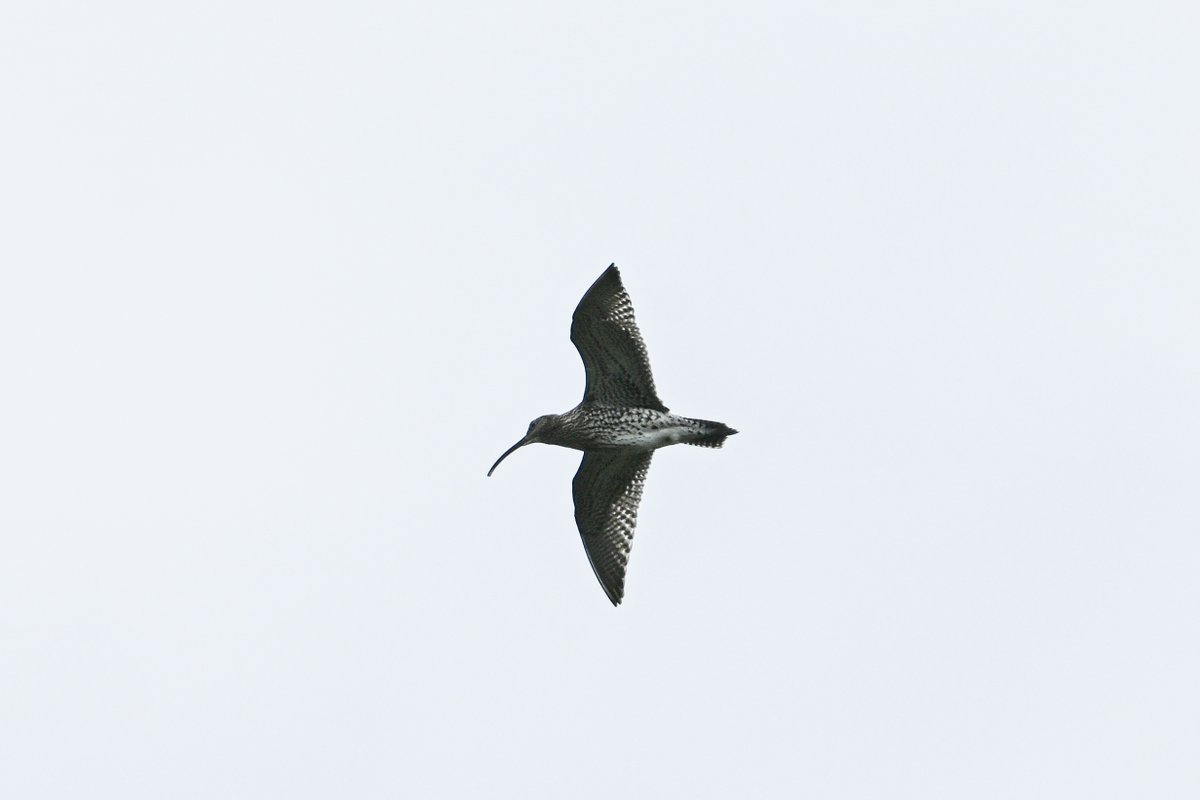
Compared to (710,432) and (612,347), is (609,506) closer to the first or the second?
(710,432)

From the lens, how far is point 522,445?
24375 mm

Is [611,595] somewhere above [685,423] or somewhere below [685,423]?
below

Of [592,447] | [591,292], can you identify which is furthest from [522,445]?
[591,292]

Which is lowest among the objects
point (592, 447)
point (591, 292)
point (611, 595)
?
point (611, 595)

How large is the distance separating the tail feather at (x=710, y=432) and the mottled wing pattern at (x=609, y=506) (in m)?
1.02

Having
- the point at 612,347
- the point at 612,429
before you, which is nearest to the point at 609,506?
the point at 612,429

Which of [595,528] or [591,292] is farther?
[595,528]

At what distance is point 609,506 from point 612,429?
1367mm

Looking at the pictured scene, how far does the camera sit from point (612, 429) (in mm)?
23812

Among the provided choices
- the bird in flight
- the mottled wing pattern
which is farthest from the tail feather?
the mottled wing pattern

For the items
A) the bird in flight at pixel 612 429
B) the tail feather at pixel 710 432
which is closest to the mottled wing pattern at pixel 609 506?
the bird in flight at pixel 612 429

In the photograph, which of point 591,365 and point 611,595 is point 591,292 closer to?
point 591,365

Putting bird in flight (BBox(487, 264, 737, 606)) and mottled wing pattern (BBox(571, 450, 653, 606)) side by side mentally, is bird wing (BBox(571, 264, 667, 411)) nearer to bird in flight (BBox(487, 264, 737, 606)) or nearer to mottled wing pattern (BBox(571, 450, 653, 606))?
bird in flight (BBox(487, 264, 737, 606))

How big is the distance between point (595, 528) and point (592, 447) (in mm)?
1163
